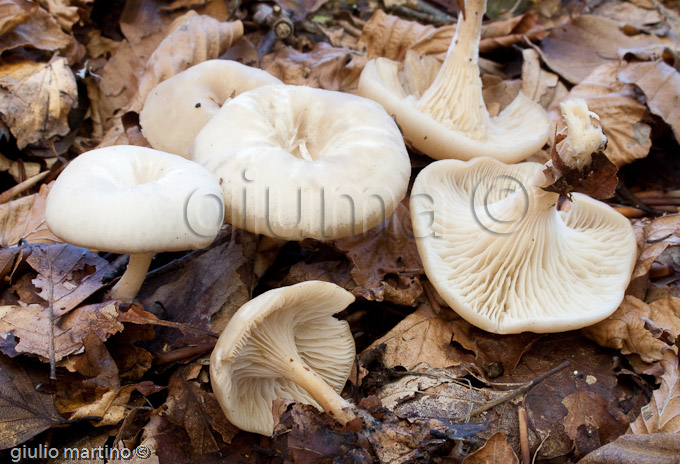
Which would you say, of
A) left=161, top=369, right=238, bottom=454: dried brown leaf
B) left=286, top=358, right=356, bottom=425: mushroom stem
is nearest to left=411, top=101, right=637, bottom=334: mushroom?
left=286, top=358, right=356, bottom=425: mushroom stem

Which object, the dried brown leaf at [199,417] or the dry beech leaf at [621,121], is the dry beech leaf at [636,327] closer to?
the dry beech leaf at [621,121]

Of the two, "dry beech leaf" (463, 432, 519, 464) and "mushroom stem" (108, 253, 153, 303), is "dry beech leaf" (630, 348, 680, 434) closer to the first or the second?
"dry beech leaf" (463, 432, 519, 464)

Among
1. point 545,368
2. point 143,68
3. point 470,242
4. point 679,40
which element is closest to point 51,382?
point 470,242

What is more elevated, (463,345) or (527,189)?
(527,189)

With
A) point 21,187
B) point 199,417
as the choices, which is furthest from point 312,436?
point 21,187

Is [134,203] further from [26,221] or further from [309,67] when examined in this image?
[309,67]

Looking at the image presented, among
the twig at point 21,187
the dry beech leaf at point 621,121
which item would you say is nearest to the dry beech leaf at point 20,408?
the twig at point 21,187

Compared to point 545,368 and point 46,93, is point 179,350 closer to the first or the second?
point 545,368
